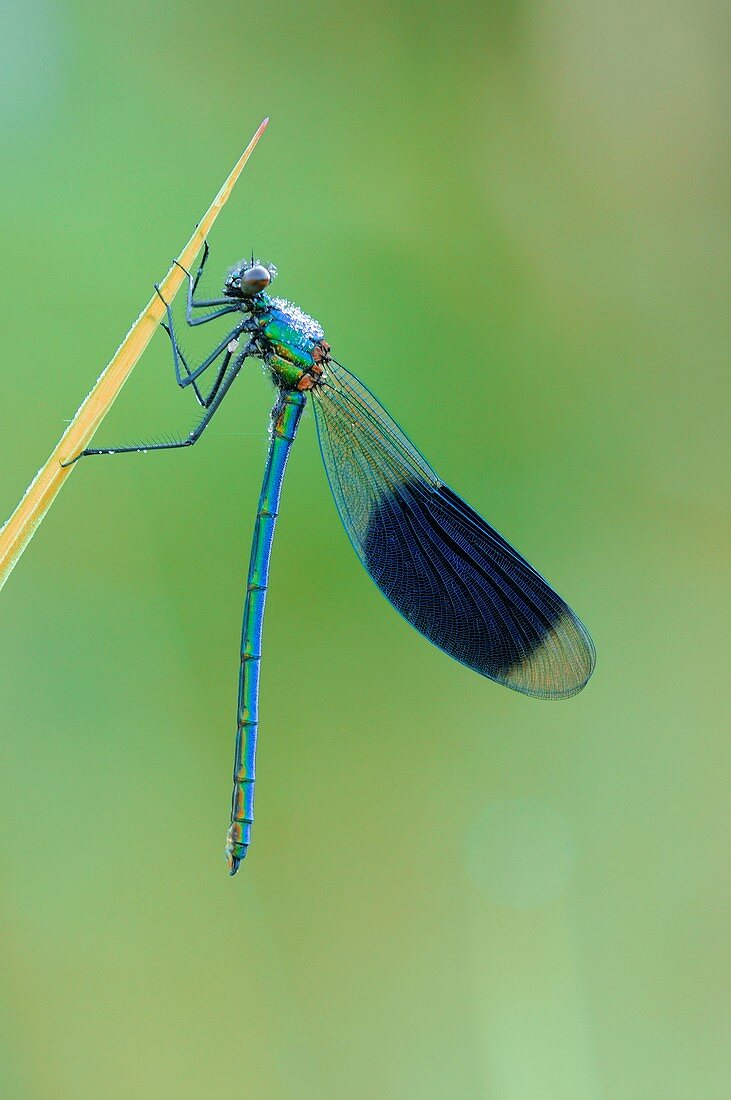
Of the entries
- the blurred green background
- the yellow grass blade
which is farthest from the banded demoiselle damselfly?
the yellow grass blade

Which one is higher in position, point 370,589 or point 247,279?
point 247,279

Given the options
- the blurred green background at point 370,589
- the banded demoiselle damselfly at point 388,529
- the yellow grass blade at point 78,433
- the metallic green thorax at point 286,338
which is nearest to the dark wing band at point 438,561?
the banded demoiselle damselfly at point 388,529

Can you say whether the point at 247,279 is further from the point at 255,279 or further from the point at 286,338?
the point at 286,338

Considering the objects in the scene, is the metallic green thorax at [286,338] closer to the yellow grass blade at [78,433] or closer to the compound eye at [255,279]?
the compound eye at [255,279]

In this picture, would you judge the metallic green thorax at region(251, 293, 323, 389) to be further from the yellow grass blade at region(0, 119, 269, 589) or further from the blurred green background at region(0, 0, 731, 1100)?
the yellow grass blade at region(0, 119, 269, 589)

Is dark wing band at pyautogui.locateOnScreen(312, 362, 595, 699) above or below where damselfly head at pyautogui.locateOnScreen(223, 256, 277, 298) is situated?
below

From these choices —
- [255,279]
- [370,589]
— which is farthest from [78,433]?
[370,589]

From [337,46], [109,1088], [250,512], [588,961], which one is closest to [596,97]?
[337,46]
